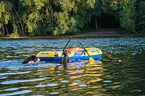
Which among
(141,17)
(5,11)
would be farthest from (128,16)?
(5,11)

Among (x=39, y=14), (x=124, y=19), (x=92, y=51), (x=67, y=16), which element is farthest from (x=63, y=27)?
(x=92, y=51)

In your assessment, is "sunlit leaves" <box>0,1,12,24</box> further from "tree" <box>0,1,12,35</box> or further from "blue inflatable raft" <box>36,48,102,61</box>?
"blue inflatable raft" <box>36,48,102,61</box>

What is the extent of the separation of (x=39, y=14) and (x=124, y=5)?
17.0 metres

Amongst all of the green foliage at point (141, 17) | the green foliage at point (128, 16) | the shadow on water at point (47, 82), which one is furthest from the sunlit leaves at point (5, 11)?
the shadow on water at point (47, 82)

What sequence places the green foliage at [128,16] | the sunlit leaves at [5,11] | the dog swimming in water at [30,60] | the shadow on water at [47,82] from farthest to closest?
the sunlit leaves at [5,11] → the green foliage at [128,16] → the dog swimming in water at [30,60] → the shadow on water at [47,82]

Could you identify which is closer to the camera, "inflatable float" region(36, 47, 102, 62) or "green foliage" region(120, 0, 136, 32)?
"inflatable float" region(36, 47, 102, 62)

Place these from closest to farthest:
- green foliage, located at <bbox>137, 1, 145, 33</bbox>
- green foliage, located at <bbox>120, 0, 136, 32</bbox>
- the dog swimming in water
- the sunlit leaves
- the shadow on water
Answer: the shadow on water → the dog swimming in water → green foliage, located at <bbox>137, 1, 145, 33</bbox> → green foliage, located at <bbox>120, 0, 136, 32</bbox> → the sunlit leaves

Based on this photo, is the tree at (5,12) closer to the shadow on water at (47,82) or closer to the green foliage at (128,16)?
the green foliage at (128,16)

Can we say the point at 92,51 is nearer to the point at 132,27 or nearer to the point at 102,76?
the point at 102,76

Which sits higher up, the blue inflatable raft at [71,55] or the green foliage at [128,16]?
the green foliage at [128,16]

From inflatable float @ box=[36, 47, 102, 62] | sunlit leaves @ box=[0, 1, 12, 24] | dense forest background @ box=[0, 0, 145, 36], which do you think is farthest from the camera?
sunlit leaves @ box=[0, 1, 12, 24]

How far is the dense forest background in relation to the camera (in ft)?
178

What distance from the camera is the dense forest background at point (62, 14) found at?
178 ft

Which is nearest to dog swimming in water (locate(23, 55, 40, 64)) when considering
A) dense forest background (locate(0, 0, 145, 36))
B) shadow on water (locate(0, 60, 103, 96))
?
shadow on water (locate(0, 60, 103, 96))
